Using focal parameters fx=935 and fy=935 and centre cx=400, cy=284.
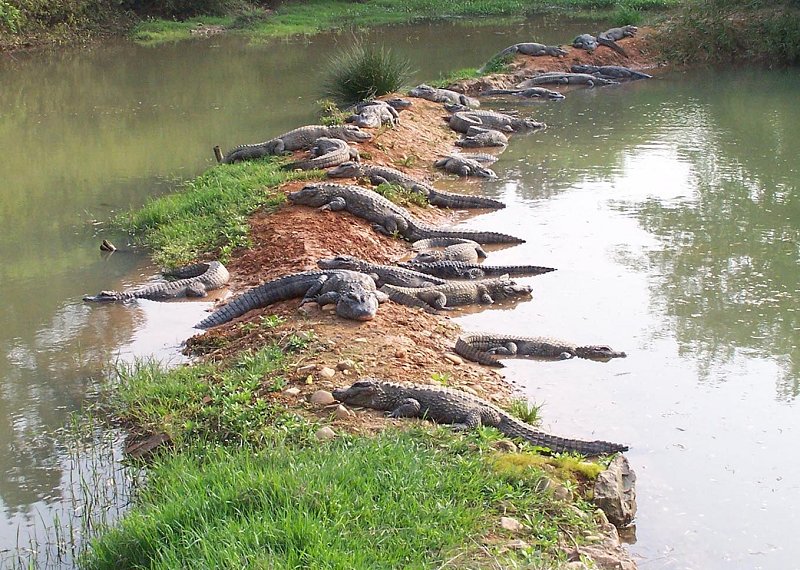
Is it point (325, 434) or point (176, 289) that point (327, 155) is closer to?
point (176, 289)

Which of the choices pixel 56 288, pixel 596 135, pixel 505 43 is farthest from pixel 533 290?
pixel 505 43

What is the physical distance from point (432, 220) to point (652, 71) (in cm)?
1245

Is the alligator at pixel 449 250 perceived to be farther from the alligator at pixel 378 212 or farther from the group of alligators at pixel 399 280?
the alligator at pixel 378 212

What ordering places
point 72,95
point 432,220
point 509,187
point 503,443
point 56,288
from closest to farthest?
point 503,443 < point 56,288 < point 432,220 < point 509,187 < point 72,95

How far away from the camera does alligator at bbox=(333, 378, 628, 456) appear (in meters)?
5.12

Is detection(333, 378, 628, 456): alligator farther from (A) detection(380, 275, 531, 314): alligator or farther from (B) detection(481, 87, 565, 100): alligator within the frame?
(B) detection(481, 87, 565, 100): alligator

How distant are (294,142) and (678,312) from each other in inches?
248

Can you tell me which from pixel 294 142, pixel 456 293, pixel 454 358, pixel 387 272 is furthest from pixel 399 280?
pixel 294 142

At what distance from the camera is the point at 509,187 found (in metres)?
11.6

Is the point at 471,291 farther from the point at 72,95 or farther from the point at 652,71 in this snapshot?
the point at 652,71

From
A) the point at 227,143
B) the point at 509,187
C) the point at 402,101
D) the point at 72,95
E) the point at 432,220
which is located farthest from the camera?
the point at 72,95

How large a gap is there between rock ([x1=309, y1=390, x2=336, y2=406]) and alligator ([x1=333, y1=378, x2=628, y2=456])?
42 millimetres

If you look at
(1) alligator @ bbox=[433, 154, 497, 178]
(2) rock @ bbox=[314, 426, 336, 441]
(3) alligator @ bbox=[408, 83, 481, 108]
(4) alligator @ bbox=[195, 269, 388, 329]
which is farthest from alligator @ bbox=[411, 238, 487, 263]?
(3) alligator @ bbox=[408, 83, 481, 108]

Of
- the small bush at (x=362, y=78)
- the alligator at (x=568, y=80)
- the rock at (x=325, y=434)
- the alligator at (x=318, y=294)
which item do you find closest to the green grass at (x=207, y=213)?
the alligator at (x=318, y=294)
